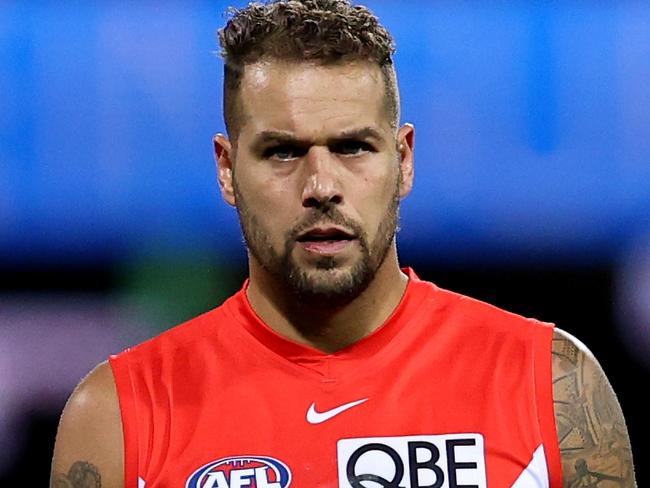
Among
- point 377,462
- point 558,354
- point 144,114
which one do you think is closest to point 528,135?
point 144,114

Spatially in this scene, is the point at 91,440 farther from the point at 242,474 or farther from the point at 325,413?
the point at 325,413

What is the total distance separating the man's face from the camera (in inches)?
69.9

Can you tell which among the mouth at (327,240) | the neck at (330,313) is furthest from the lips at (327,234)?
the neck at (330,313)

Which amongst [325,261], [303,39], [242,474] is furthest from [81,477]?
[303,39]

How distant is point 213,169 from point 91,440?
41.9 inches

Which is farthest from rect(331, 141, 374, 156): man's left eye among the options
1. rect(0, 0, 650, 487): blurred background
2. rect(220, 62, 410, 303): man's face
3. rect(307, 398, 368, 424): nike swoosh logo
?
rect(0, 0, 650, 487): blurred background

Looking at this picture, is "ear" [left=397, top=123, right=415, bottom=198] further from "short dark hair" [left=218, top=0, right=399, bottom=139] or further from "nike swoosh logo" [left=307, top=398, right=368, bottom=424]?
"nike swoosh logo" [left=307, top=398, right=368, bottom=424]

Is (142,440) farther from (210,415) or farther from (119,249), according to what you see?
(119,249)

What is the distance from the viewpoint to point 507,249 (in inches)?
107

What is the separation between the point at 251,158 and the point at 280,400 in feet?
1.19

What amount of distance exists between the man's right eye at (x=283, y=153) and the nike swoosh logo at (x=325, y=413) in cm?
37

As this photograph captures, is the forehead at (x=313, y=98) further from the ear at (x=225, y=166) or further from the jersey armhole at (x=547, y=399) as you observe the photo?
the jersey armhole at (x=547, y=399)

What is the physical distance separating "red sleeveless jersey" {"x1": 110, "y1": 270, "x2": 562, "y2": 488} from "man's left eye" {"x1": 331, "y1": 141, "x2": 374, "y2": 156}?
0.26 metres

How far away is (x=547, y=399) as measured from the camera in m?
1.81
